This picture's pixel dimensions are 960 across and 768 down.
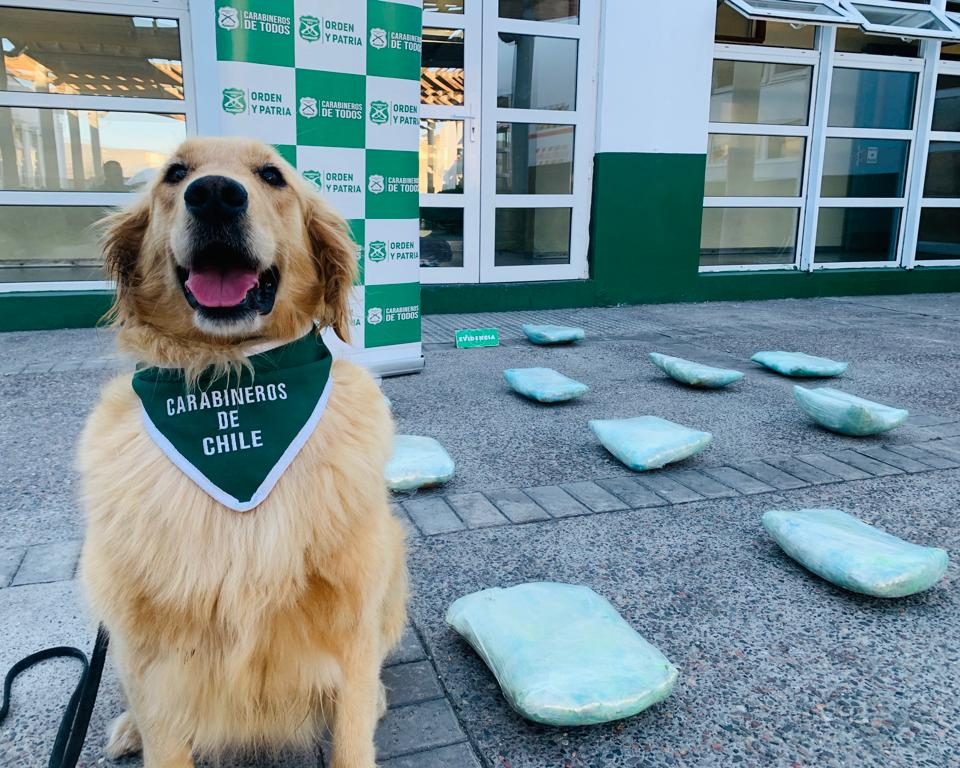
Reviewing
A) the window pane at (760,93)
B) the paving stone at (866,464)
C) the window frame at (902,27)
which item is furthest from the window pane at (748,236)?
the paving stone at (866,464)

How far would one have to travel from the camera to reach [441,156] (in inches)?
293

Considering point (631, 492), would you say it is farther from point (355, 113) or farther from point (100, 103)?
point (100, 103)

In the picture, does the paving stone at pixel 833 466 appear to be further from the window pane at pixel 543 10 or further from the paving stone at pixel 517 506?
the window pane at pixel 543 10

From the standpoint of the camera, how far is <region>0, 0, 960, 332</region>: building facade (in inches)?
263

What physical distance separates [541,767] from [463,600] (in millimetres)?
593

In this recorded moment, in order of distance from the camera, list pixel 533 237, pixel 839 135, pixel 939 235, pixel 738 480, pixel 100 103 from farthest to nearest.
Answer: pixel 939 235 < pixel 839 135 < pixel 533 237 < pixel 100 103 < pixel 738 480

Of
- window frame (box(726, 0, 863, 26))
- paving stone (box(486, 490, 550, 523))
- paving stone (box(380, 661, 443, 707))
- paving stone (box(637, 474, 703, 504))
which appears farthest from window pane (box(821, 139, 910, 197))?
paving stone (box(380, 661, 443, 707))

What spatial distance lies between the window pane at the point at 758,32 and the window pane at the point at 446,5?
3.25m

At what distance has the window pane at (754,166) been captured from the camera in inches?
365

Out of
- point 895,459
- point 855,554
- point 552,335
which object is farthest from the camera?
point 552,335

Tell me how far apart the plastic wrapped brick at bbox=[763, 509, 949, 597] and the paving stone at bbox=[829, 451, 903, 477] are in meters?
0.88

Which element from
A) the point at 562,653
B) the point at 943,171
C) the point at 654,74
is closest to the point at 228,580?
the point at 562,653

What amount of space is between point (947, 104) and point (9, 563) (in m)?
11.8

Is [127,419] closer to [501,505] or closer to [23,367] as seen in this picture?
[501,505]
